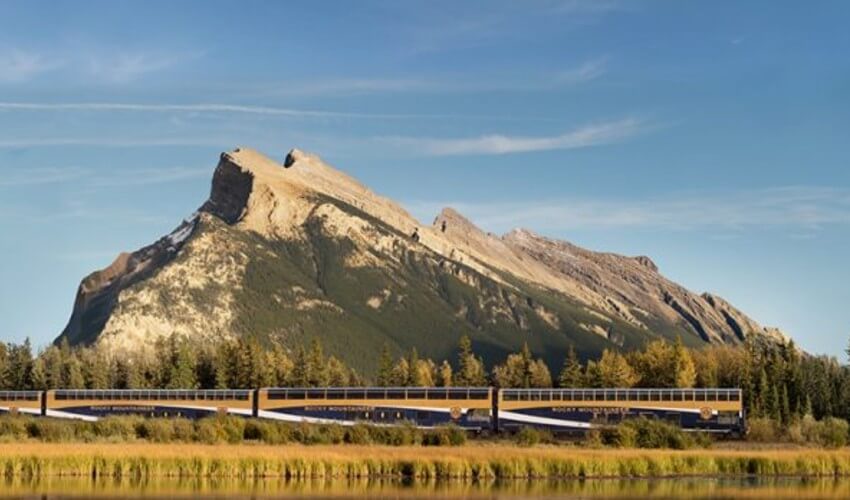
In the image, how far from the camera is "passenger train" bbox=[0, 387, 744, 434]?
329ft

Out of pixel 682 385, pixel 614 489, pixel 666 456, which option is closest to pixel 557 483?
pixel 614 489

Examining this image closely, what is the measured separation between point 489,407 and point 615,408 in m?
10.0

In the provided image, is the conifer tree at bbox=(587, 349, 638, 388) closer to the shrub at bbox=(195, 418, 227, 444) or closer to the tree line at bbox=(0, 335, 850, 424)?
the tree line at bbox=(0, 335, 850, 424)

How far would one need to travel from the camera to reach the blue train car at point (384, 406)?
103562 millimetres

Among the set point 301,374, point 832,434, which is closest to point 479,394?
point 832,434

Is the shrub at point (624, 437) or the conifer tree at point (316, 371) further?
the conifer tree at point (316, 371)

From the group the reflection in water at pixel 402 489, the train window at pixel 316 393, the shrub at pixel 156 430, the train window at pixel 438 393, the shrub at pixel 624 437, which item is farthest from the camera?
the train window at pixel 316 393

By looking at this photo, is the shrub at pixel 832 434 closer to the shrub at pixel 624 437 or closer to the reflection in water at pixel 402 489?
the shrub at pixel 624 437

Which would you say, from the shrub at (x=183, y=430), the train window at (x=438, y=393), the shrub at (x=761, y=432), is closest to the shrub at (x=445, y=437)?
the train window at (x=438, y=393)

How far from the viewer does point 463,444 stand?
90.1 metres

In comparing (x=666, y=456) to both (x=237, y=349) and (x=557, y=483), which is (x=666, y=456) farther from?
(x=237, y=349)

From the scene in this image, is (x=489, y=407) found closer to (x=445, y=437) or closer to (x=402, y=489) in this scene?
(x=445, y=437)

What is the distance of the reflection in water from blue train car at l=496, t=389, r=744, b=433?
106 ft

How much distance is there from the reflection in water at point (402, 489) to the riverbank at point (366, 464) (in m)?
1.90
